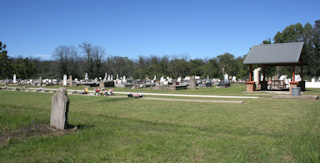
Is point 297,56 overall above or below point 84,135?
above

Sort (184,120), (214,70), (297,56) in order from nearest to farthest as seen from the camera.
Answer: (184,120)
(297,56)
(214,70)

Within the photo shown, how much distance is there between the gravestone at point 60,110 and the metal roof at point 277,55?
1885 centimetres

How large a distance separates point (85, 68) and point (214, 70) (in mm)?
42849

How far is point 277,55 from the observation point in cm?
2206

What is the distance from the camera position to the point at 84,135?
6.14 m

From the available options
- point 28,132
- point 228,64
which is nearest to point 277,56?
point 28,132

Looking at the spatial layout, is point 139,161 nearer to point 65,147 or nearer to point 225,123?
point 65,147

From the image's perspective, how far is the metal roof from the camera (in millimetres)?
20812

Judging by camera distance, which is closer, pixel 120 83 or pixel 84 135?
pixel 84 135

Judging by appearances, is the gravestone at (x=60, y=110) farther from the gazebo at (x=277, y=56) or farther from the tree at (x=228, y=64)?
the tree at (x=228, y=64)

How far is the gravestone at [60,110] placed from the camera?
22.0 ft

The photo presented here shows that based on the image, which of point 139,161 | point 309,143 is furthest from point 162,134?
point 309,143

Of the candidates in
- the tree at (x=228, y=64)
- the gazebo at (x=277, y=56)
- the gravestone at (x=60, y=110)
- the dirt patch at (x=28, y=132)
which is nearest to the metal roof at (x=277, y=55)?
the gazebo at (x=277, y=56)

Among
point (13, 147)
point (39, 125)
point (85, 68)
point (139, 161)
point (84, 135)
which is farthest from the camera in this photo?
point (85, 68)
